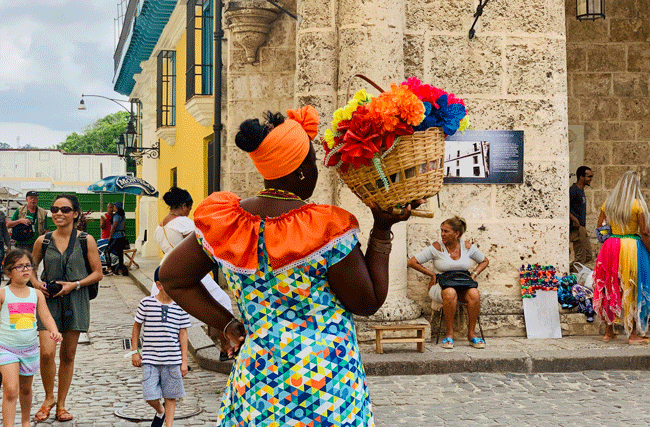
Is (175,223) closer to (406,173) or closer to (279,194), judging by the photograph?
(279,194)

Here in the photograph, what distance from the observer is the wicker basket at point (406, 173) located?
256 cm

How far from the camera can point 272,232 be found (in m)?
2.54

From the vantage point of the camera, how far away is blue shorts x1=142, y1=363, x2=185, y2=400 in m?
4.99

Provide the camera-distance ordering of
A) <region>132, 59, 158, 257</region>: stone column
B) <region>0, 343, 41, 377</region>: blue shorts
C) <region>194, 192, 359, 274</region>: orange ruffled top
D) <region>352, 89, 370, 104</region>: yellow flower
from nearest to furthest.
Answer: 1. <region>194, 192, 359, 274</region>: orange ruffled top
2. <region>352, 89, 370, 104</region>: yellow flower
3. <region>0, 343, 41, 377</region>: blue shorts
4. <region>132, 59, 158, 257</region>: stone column

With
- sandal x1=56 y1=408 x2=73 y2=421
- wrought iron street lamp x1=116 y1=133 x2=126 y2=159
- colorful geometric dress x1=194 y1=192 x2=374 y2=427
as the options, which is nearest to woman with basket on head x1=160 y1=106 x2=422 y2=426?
colorful geometric dress x1=194 y1=192 x2=374 y2=427

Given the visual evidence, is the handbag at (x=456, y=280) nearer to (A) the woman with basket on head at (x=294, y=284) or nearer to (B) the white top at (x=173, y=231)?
(B) the white top at (x=173, y=231)

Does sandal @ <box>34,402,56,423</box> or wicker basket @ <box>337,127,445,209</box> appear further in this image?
sandal @ <box>34,402,56,423</box>

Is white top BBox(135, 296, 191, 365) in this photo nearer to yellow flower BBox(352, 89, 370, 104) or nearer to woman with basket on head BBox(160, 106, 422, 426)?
woman with basket on head BBox(160, 106, 422, 426)

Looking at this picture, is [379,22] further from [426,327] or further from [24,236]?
[24,236]

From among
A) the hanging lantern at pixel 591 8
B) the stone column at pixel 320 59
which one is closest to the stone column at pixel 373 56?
the stone column at pixel 320 59

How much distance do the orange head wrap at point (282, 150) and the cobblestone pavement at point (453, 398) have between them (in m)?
3.37

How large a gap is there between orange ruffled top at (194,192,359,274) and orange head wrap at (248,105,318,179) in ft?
0.46

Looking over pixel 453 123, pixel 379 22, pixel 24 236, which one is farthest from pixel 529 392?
pixel 24 236

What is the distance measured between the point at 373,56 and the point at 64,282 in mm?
3543
